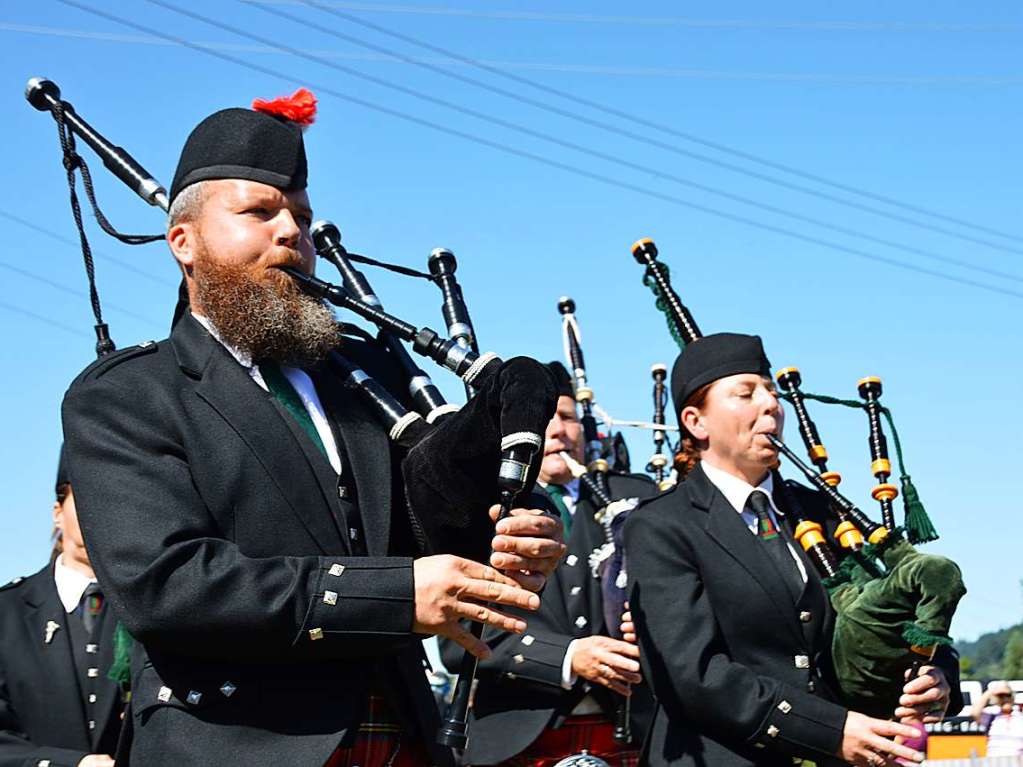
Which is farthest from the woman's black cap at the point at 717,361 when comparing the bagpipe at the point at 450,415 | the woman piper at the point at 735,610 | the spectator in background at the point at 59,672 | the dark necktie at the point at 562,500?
the spectator in background at the point at 59,672

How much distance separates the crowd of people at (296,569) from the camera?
207 centimetres

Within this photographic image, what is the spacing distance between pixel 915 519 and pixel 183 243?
7.05ft

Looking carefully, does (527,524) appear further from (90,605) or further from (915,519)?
(90,605)

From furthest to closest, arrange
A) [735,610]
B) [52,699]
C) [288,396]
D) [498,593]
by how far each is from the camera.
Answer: [52,699]
[735,610]
[288,396]
[498,593]

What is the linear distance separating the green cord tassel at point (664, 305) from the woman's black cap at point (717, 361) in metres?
0.39

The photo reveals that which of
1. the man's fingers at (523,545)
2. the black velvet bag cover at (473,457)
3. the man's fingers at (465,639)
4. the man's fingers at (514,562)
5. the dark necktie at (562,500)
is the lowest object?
the man's fingers at (465,639)

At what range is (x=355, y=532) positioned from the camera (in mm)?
2291

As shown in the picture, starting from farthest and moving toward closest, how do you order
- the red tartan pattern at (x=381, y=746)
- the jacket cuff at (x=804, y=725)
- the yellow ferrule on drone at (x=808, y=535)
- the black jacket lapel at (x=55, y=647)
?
the black jacket lapel at (x=55, y=647)
the yellow ferrule on drone at (x=808, y=535)
the jacket cuff at (x=804, y=725)
the red tartan pattern at (x=381, y=746)

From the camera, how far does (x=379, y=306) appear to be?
257cm

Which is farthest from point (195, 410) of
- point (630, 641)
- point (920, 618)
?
point (630, 641)

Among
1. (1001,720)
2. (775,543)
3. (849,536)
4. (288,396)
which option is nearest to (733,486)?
(775,543)

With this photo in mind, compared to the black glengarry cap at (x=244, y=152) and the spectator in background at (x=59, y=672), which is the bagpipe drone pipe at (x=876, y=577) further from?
the spectator in background at (x=59, y=672)

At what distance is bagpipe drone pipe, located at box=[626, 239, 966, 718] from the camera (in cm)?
312

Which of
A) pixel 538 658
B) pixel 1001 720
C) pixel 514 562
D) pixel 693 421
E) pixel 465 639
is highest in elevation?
pixel 1001 720
